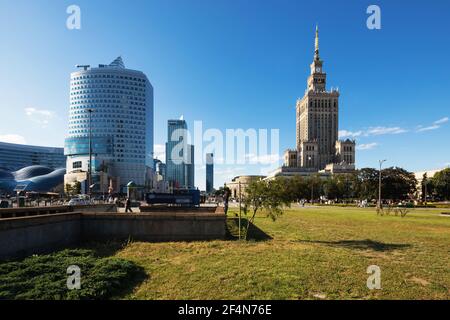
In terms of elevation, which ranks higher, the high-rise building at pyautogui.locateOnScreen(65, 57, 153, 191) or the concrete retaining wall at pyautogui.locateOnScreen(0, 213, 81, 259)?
the high-rise building at pyautogui.locateOnScreen(65, 57, 153, 191)

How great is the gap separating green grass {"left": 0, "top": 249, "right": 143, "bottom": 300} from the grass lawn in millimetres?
614

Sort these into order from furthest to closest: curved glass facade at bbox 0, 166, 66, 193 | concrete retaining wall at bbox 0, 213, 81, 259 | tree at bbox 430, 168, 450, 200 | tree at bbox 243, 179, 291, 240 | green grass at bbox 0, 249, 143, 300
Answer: curved glass facade at bbox 0, 166, 66, 193 < tree at bbox 430, 168, 450, 200 < tree at bbox 243, 179, 291, 240 < concrete retaining wall at bbox 0, 213, 81, 259 < green grass at bbox 0, 249, 143, 300

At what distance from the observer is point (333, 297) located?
24.0 feet

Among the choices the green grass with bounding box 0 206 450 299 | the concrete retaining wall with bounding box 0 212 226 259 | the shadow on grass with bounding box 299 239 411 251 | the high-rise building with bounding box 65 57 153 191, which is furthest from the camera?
the high-rise building with bounding box 65 57 153 191

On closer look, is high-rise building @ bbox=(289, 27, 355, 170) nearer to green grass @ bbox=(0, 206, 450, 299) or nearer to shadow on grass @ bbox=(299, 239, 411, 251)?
shadow on grass @ bbox=(299, 239, 411, 251)

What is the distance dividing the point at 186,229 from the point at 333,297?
31.4 ft

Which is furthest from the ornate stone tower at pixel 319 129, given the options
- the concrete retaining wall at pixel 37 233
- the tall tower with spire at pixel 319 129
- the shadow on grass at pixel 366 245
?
the concrete retaining wall at pixel 37 233

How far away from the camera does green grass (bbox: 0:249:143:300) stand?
695 centimetres

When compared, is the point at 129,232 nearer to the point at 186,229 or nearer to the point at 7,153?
the point at 186,229

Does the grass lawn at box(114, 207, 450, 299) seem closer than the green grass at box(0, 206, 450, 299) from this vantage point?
No

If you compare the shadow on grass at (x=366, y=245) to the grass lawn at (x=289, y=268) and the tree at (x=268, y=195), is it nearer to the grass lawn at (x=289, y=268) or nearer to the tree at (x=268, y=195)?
the grass lawn at (x=289, y=268)

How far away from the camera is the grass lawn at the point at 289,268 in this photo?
763 centimetres

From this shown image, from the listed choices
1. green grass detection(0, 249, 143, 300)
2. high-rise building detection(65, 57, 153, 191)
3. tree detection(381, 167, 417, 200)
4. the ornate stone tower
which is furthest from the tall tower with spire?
green grass detection(0, 249, 143, 300)
